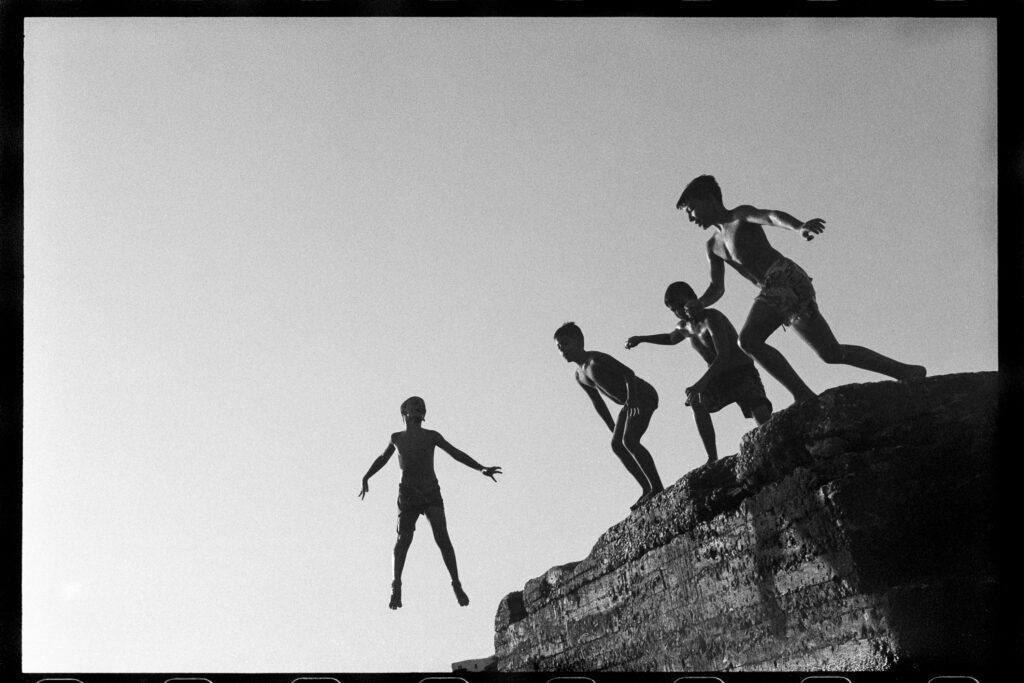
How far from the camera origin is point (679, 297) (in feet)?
30.7

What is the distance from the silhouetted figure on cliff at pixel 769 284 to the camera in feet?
26.5

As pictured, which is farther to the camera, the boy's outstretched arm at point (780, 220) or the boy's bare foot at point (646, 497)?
the boy's bare foot at point (646, 497)

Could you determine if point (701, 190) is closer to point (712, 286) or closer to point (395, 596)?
point (712, 286)

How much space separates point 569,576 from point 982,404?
3504 millimetres

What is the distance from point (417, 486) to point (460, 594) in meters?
0.87

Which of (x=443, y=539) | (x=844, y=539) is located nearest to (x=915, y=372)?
(x=844, y=539)

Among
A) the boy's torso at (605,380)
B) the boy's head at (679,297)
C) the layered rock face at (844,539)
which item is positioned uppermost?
the boy's head at (679,297)

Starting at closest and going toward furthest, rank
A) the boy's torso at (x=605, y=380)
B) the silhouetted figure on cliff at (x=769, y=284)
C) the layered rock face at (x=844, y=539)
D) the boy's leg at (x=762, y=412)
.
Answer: the layered rock face at (x=844, y=539), the silhouetted figure on cliff at (x=769, y=284), the boy's leg at (x=762, y=412), the boy's torso at (x=605, y=380)

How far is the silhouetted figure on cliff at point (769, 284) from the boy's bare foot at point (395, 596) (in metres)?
3.47

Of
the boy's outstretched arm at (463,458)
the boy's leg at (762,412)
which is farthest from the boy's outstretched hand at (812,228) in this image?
the boy's outstretched arm at (463,458)

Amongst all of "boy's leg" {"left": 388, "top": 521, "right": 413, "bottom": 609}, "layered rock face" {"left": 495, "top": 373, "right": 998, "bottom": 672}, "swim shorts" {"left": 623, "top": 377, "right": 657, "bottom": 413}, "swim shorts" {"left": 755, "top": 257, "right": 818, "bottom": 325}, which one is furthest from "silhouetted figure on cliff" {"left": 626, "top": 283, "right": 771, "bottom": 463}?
"boy's leg" {"left": 388, "top": 521, "right": 413, "bottom": 609}

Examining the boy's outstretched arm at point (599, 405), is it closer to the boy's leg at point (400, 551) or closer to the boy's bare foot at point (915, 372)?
the boy's leg at point (400, 551)

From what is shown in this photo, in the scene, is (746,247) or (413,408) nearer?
(746,247)

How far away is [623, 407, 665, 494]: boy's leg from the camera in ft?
31.6
